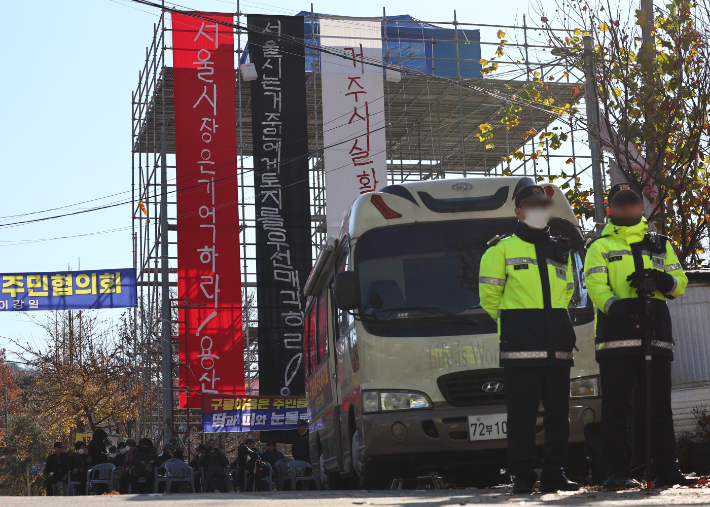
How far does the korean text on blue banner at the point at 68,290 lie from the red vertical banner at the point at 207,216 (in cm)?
140

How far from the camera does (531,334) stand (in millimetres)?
5457

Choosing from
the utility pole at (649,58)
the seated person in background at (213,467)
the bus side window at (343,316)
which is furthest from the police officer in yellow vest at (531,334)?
the seated person in background at (213,467)

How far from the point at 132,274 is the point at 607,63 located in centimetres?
1271

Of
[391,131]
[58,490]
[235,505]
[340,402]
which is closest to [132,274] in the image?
[58,490]

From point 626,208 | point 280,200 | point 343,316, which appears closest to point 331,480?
point 343,316

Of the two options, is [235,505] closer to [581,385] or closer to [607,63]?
[581,385]

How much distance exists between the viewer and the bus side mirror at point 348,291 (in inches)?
286

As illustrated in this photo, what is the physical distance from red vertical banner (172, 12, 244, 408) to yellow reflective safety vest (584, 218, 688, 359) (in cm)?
1624

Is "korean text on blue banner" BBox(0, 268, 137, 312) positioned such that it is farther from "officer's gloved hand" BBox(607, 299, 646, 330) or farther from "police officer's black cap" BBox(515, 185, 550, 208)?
"officer's gloved hand" BBox(607, 299, 646, 330)

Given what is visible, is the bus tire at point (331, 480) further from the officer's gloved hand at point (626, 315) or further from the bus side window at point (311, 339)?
the officer's gloved hand at point (626, 315)

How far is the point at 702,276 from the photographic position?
10.6 m

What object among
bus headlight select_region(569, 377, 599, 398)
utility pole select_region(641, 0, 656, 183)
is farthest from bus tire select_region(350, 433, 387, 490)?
utility pole select_region(641, 0, 656, 183)

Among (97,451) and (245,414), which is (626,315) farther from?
(245,414)

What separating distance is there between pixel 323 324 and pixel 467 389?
317 centimetres
